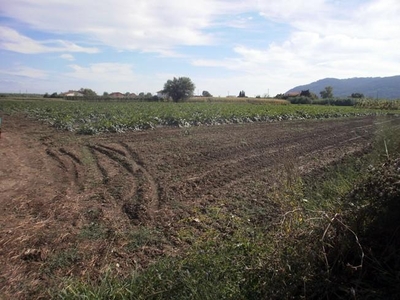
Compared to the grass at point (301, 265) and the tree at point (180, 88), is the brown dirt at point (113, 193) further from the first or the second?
the tree at point (180, 88)

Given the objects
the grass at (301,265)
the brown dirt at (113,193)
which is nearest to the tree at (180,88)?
the brown dirt at (113,193)

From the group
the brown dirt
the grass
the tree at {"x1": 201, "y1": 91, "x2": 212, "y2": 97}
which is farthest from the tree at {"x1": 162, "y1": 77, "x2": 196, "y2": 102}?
the grass

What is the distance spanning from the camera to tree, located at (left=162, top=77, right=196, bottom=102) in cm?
7838

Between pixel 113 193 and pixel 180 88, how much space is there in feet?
240

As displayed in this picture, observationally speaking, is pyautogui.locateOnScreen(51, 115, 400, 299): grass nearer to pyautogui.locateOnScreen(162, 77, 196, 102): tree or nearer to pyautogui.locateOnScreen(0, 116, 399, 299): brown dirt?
pyautogui.locateOnScreen(0, 116, 399, 299): brown dirt

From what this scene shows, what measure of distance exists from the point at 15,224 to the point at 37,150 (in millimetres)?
7407

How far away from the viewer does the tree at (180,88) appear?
78.4 meters

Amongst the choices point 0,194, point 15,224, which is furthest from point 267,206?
point 0,194

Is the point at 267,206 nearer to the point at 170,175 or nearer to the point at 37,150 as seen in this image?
the point at 170,175

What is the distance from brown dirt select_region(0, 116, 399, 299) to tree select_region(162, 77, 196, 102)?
6522 cm

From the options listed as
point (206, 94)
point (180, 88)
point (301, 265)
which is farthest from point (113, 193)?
point (206, 94)

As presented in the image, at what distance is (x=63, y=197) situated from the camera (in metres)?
6.93

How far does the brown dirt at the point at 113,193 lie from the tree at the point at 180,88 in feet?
214

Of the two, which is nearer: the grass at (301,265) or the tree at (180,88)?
the grass at (301,265)
